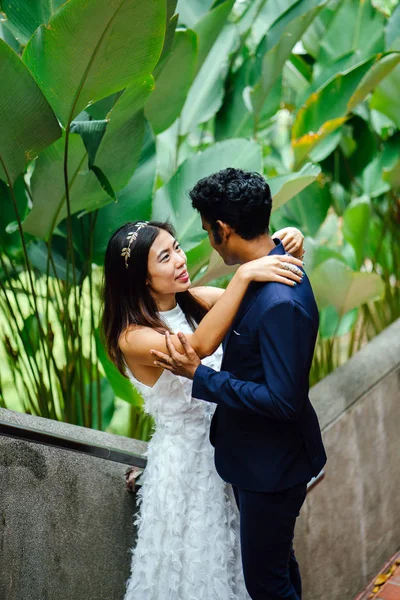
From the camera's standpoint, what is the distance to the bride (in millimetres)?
2053

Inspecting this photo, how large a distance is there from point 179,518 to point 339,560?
114 cm

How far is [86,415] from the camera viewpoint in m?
3.14

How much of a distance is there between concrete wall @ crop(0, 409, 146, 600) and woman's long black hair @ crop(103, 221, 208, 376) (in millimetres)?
359

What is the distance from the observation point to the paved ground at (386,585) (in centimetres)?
301

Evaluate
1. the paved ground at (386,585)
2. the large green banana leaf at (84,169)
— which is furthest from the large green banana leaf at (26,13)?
the paved ground at (386,585)

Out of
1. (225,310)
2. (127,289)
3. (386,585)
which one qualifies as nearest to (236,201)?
(225,310)

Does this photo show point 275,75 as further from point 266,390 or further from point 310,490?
point 266,390

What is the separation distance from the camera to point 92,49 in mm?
2164

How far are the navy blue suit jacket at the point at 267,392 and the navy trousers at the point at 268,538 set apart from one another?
4 centimetres

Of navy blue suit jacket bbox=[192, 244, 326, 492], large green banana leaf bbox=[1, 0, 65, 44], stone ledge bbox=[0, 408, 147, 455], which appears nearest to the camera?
navy blue suit jacket bbox=[192, 244, 326, 492]

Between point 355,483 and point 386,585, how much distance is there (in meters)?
0.42

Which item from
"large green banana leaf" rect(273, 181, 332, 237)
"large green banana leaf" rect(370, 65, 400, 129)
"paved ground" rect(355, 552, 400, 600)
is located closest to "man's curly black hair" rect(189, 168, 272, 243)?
"paved ground" rect(355, 552, 400, 600)

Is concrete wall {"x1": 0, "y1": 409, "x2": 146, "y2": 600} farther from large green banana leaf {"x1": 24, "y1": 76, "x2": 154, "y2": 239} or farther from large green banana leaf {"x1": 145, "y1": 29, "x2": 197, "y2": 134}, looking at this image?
large green banana leaf {"x1": 145, "y1": 29, "x2": 197, "y2": 134}

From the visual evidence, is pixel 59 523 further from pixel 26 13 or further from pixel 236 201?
pixel 26 13
